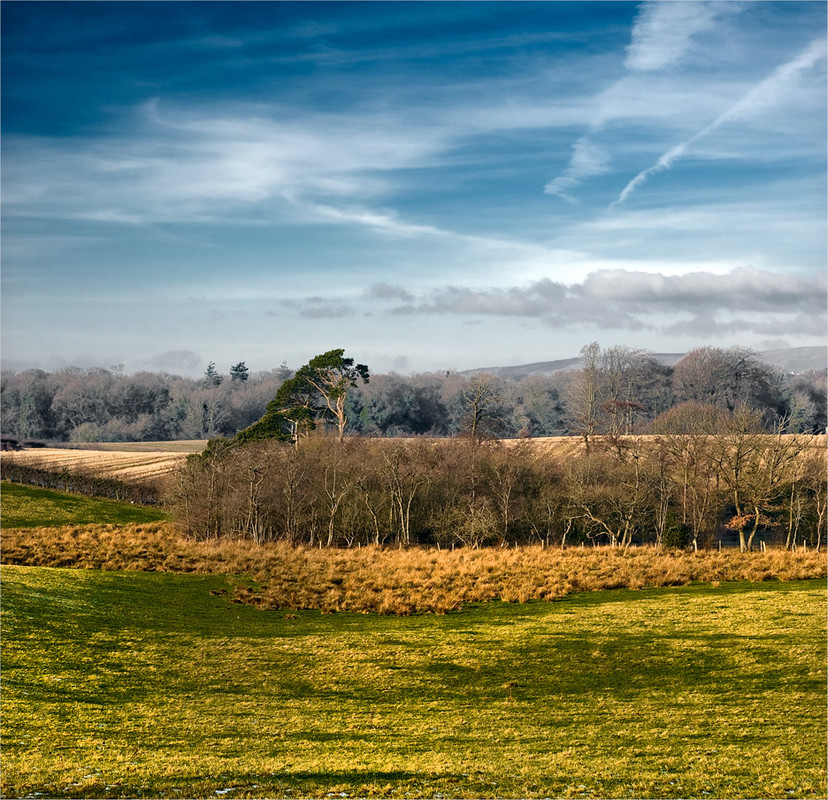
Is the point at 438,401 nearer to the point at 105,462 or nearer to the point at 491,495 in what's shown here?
the point at 105,462

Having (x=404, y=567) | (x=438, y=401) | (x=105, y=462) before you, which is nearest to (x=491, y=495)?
(x=404, y=567)

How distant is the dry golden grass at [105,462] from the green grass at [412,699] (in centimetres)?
5553

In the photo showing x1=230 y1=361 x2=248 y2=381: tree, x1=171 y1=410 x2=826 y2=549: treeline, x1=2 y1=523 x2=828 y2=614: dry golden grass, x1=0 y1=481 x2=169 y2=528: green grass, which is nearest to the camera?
x1=2 y1=523 x2=828 y2=614: dry golden grass

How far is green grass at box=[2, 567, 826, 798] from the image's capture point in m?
11.0

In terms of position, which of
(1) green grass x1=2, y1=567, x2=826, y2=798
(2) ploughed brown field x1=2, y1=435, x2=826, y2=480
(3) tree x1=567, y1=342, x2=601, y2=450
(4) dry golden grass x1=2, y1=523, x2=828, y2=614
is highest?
(3) tree x1=567, y1=342, x2=601, y2=450

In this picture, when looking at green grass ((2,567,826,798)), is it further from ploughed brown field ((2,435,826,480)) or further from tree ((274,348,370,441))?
ploughed brown field ((2,435,826,480))

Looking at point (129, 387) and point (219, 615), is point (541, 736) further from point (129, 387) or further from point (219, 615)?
point (129, 387)

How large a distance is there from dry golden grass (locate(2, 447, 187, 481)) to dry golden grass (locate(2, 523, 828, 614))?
32.8m

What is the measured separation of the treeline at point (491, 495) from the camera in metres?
47.4

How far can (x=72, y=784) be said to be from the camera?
10.5m

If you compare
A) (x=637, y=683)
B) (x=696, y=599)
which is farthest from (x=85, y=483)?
(x=637, y=683)

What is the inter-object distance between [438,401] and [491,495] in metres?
66.6

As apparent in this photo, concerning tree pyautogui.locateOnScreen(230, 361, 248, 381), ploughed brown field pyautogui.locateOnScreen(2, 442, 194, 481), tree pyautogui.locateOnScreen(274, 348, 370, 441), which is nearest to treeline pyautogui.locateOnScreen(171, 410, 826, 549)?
tree pyautogui.locateOnScreen(274, 348, 370, 441)

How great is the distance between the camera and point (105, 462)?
8669cm
